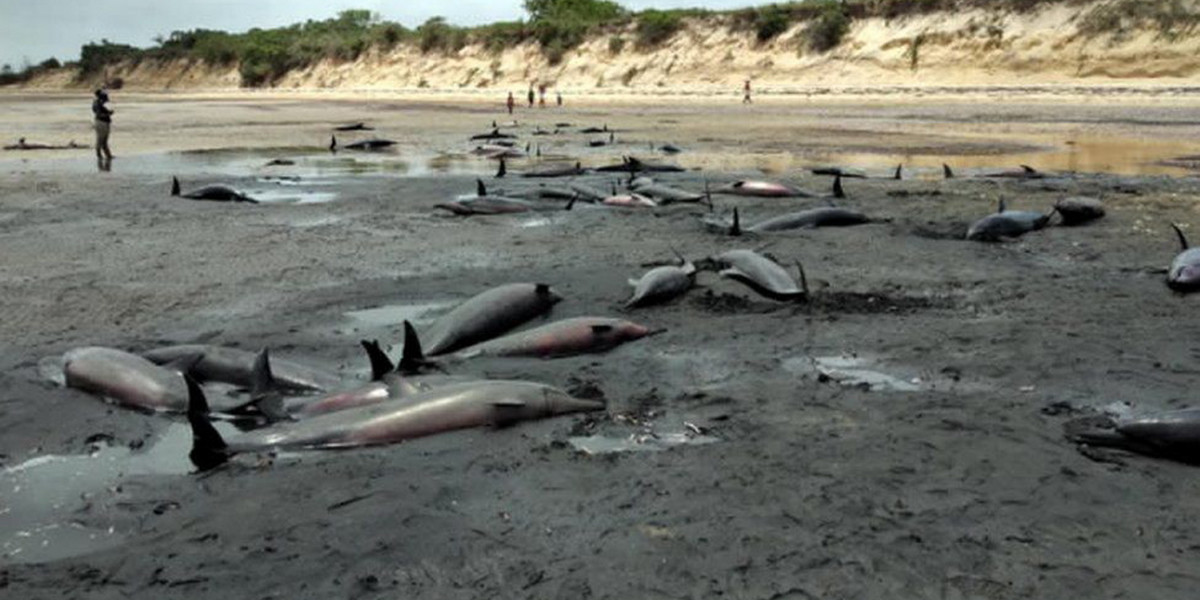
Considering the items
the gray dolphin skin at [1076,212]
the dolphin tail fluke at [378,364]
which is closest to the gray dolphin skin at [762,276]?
the dolphin tail fluke at [378,364]

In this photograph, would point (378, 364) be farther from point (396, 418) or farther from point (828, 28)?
point (828, 28)

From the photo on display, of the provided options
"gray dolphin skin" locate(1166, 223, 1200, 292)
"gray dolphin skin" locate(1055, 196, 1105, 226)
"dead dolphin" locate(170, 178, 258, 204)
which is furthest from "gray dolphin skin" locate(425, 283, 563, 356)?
"dead dolphin" locate(170, 178, 258, 204)

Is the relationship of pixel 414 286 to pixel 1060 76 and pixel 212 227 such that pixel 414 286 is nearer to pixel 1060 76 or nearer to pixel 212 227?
pixel 212 227

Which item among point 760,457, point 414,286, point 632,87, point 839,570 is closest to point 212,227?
point 414,286

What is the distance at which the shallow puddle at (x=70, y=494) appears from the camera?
12.6 ft

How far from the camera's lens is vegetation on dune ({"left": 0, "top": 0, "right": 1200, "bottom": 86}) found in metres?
38.7

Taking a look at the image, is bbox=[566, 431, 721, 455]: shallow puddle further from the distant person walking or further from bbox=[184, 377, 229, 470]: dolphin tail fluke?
the distant person walking

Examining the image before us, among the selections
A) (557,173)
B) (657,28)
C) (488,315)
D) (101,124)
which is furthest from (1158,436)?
(657,28)

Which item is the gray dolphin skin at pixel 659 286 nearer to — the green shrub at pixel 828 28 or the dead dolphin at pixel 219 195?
the dead dolphin at pixel 219 195

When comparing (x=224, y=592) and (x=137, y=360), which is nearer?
(x=224, y=592)

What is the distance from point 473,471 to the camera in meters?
4.46

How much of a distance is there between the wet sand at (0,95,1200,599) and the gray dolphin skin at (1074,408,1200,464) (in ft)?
0.37

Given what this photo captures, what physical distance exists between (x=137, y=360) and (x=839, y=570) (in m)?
4.13

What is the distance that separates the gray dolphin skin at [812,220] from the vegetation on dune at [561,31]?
1262 inches
